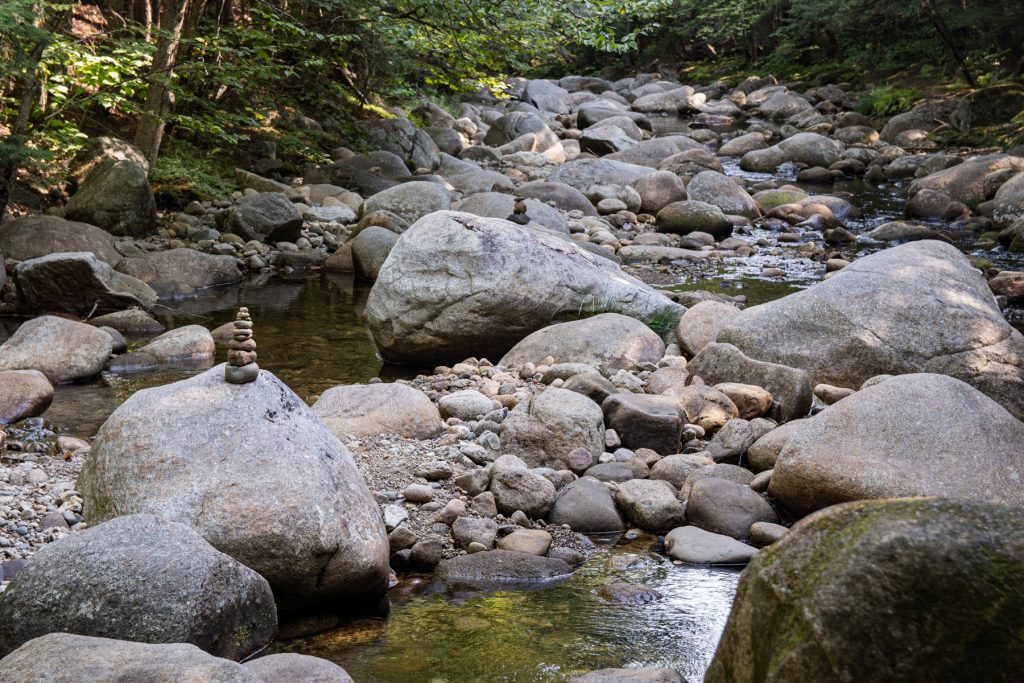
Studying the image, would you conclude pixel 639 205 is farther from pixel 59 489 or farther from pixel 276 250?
pixel 59 489

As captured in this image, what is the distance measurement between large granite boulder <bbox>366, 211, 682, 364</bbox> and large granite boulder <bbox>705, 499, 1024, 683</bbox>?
19.1ft

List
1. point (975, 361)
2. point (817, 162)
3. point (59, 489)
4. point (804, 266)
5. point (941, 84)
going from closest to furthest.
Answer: point (59, 489) → point (975, 361) → point (804, 266) → point (817, 162) → point (941, 84)

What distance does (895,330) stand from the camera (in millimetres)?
7051

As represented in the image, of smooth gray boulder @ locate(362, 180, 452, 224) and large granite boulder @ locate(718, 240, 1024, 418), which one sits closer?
large granite boulder @ locate(718, 240, 1024, 418)

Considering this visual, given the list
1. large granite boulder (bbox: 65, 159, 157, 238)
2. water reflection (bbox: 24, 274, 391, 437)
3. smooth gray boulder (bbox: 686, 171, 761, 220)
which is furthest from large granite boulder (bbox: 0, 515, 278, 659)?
smooth gray boulder (bbox: 686, 171, 761, 220)

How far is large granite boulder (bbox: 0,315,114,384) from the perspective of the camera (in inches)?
302

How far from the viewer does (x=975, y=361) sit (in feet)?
22.7

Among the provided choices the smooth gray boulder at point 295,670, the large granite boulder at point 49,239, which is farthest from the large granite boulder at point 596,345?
the large granite boulder at point 49,239

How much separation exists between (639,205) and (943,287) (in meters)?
8.75

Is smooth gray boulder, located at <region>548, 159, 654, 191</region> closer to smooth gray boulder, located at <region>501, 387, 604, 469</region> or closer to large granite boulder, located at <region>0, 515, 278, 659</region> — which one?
smooth gray boulder, located at <region>501, 387, 604, 469</region>

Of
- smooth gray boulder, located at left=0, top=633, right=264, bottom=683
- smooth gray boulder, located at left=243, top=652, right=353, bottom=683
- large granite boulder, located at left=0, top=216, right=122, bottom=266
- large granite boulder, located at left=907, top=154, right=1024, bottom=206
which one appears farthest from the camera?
large granite boulder, located at left=907, top=154, right=1024, bottom=206

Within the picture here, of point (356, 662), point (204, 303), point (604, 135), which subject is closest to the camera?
point (356, 662)

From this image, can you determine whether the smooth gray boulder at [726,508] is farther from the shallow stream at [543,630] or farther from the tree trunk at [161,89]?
the tree trunk at [161,89]

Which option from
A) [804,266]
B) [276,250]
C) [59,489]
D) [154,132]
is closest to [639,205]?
[804,266]
